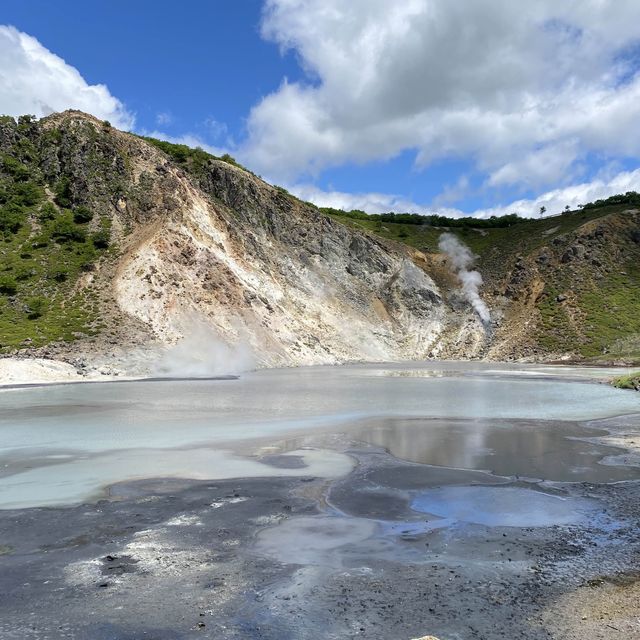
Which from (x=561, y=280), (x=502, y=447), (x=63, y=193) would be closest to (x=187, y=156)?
(x=63, y=193)

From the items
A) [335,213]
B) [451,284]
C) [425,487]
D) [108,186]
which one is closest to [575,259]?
[451,284]

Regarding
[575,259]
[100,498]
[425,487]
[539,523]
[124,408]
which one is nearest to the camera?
[539,523]

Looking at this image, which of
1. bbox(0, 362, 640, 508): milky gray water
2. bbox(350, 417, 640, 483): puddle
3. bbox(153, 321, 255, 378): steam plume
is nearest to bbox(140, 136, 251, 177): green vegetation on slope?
bbox(153, 321, 255, 378): steam plume

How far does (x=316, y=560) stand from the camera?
7.98 m

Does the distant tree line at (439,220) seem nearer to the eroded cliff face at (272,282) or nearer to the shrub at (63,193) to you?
the eroded cliff face at (272,282)

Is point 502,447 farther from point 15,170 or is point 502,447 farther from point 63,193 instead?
point 15,170

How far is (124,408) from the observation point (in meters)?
23.9

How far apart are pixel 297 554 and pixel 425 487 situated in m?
4.34

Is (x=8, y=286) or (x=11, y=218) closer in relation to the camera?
(x=8, y=286)

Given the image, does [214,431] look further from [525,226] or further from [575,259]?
[525,226]

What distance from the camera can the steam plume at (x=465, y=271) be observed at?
80.3m

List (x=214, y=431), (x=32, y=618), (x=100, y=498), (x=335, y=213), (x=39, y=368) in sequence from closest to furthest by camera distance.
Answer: (x=32, y=618) < (x=100, y=498) < (x=214, y=431) < (x=39, y=368) < (x=335, y=213)

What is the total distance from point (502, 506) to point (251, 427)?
10389mm

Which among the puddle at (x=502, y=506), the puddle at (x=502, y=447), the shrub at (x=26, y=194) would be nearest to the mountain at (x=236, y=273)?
the shrub at (x=26, y=194)
